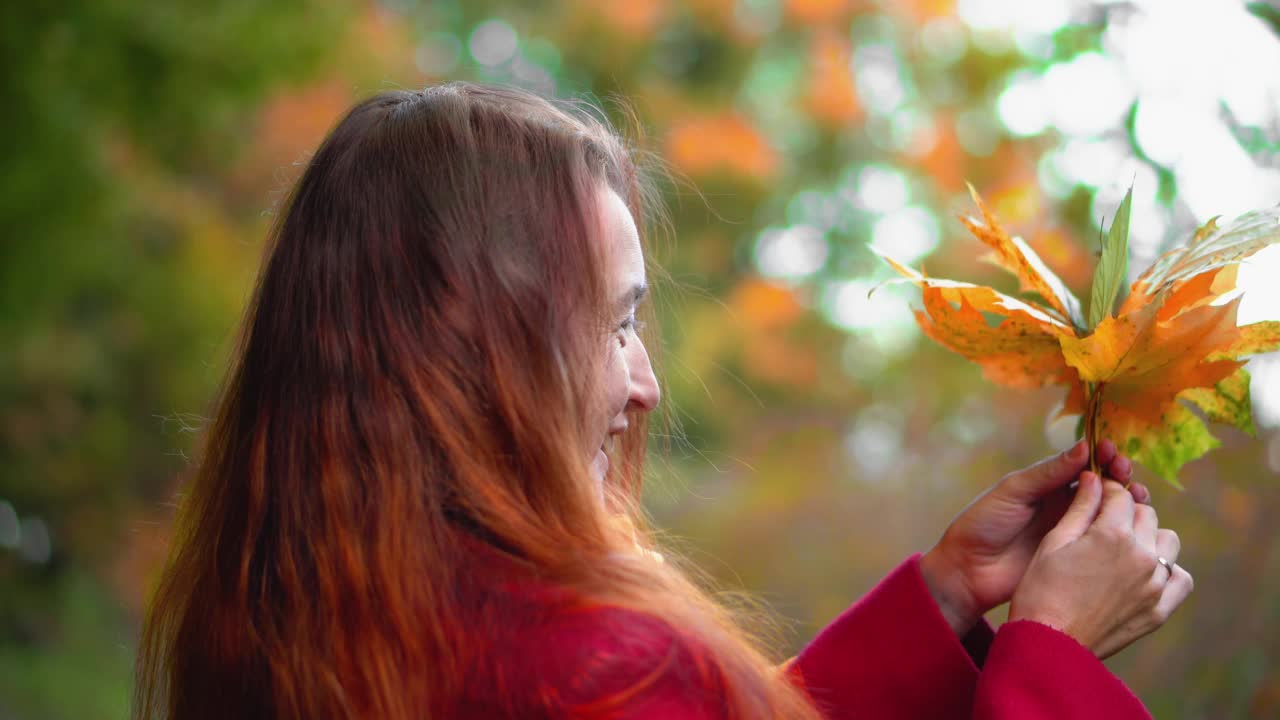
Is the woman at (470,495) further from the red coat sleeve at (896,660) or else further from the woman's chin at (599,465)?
the red coat sleeve at (896,660)

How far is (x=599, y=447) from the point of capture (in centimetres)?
134

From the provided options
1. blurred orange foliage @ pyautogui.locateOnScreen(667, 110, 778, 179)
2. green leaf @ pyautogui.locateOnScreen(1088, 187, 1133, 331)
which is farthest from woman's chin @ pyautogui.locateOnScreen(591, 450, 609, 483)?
blurred orange foliage @ pyautogui.locateOnScreen(667, 110, 778, 179)

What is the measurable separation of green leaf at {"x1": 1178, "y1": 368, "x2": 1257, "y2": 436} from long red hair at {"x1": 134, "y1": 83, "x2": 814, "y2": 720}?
2.23ft

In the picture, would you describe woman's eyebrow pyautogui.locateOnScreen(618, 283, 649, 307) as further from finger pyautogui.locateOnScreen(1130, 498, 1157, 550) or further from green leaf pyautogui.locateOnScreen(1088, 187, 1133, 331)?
finger pyautogui.locateOnScreen(1130, 498, 1157, 550)

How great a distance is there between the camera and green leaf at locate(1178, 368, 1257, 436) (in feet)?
4.77

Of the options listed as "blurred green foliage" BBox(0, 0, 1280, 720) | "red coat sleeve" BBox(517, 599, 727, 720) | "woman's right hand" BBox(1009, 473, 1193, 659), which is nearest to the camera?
"red coat sleeve" BBox(517, 599, 727, 720)

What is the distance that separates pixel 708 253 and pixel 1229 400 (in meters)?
10.7

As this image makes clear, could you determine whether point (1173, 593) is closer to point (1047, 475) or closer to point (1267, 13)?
point (1047, 475)

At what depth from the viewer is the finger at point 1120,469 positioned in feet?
4.73

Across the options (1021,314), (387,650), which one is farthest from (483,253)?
(1021,314)

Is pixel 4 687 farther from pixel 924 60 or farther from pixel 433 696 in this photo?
pixel 924 60

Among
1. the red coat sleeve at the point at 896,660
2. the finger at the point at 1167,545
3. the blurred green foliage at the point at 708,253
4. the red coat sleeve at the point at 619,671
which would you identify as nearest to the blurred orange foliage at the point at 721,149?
the blurred green foliage at the point at 708,253

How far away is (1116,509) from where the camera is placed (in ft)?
4.49

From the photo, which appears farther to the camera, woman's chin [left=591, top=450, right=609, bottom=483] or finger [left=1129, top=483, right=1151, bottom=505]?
finger [left=1129, top=483, right=1151, bottom=505]
